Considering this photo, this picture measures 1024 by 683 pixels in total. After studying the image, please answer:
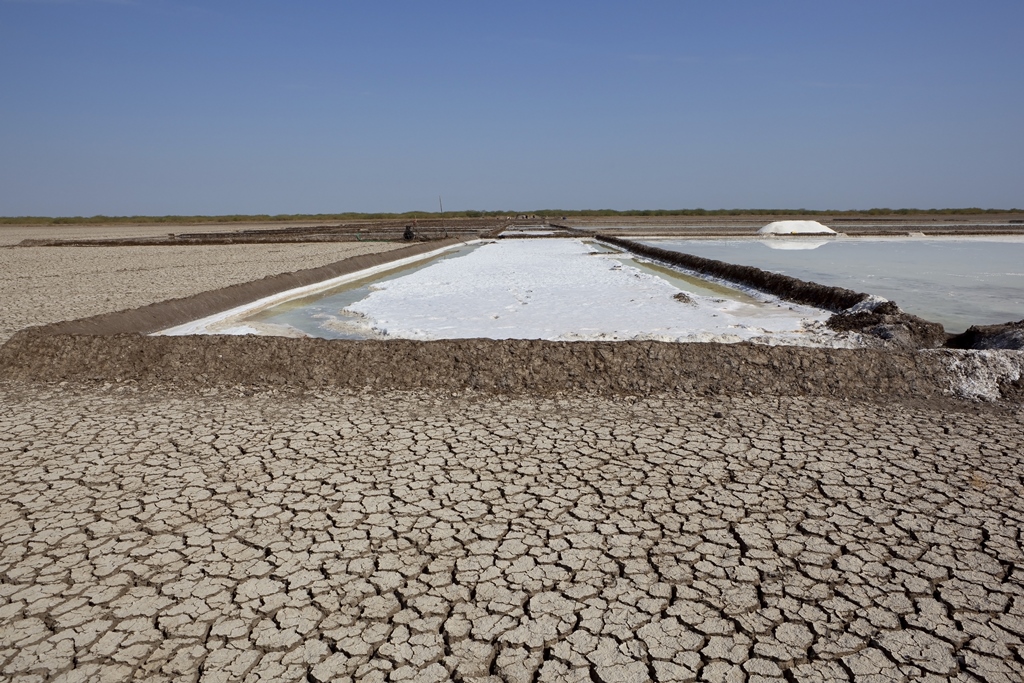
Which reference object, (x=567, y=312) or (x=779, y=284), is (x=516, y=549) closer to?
(x=567, y=312)

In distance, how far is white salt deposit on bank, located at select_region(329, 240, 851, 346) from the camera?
736cm

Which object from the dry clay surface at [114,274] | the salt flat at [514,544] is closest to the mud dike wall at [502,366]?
the salt flat at [514,544]

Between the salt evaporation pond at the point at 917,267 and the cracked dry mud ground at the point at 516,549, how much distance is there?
5580 mm

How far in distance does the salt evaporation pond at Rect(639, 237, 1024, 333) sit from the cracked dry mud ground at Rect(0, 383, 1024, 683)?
18.3 ft

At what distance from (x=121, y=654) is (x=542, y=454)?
2124 mm

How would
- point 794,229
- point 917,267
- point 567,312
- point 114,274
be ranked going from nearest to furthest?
1. point 567,312
2. point 114,274
3. point 917,267
4. point 794,229

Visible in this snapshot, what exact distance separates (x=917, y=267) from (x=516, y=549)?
1484cm

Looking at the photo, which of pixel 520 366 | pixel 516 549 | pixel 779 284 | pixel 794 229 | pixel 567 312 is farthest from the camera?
pixel 794 229

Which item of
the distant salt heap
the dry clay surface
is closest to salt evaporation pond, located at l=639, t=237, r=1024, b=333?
the distant salt heap

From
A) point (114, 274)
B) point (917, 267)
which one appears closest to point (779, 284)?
point (917, 267)

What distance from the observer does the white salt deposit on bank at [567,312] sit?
7.36m

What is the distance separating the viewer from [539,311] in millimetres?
9031

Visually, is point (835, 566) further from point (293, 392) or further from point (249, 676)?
point (293, 392)

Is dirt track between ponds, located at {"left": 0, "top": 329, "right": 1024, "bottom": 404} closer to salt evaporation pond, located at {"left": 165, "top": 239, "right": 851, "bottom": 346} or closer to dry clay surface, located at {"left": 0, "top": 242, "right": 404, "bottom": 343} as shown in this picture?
salt evaporation pond, located at {"left": 165, "top": 239, "right": 851, "bottom": 346}
